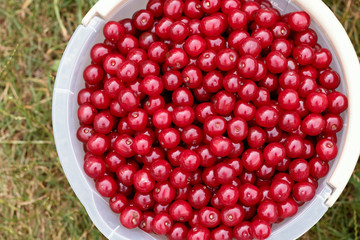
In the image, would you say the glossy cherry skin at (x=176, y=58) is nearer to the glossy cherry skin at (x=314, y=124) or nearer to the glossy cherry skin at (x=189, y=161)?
the glossy cherry skin at (x=189, y=161)

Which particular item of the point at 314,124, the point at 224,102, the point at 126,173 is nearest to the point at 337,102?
the point at 314,124

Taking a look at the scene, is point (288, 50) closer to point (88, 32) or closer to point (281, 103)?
point (281, 103)

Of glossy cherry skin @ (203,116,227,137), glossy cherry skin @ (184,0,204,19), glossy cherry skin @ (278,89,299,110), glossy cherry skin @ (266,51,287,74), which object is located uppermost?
glossy cherry skin @ (184,0,204,19)

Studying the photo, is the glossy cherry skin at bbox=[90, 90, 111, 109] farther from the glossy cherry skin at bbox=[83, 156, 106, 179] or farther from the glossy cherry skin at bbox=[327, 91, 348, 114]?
the glossy cherry skin at bbox=[327, 91, 348, 114]

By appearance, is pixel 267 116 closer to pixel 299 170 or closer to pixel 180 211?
pixel 299 170

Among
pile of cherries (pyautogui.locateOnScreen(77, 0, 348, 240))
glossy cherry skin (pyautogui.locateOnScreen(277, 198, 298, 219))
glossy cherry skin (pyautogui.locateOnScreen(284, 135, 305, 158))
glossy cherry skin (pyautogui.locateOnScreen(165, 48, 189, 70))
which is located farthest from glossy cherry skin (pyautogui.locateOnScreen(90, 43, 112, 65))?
glossy cherry skin (pyautogui.locateOnScreen(277, 198, 298, 219))

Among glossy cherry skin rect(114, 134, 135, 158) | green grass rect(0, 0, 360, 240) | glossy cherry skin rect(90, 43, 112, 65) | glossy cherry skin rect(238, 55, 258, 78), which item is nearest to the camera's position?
glossy cherry skin rect(238, 55, 258, 78)

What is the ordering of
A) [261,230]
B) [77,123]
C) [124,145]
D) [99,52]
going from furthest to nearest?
[77,123]
[99,52]
[124,145]
[261,230]
